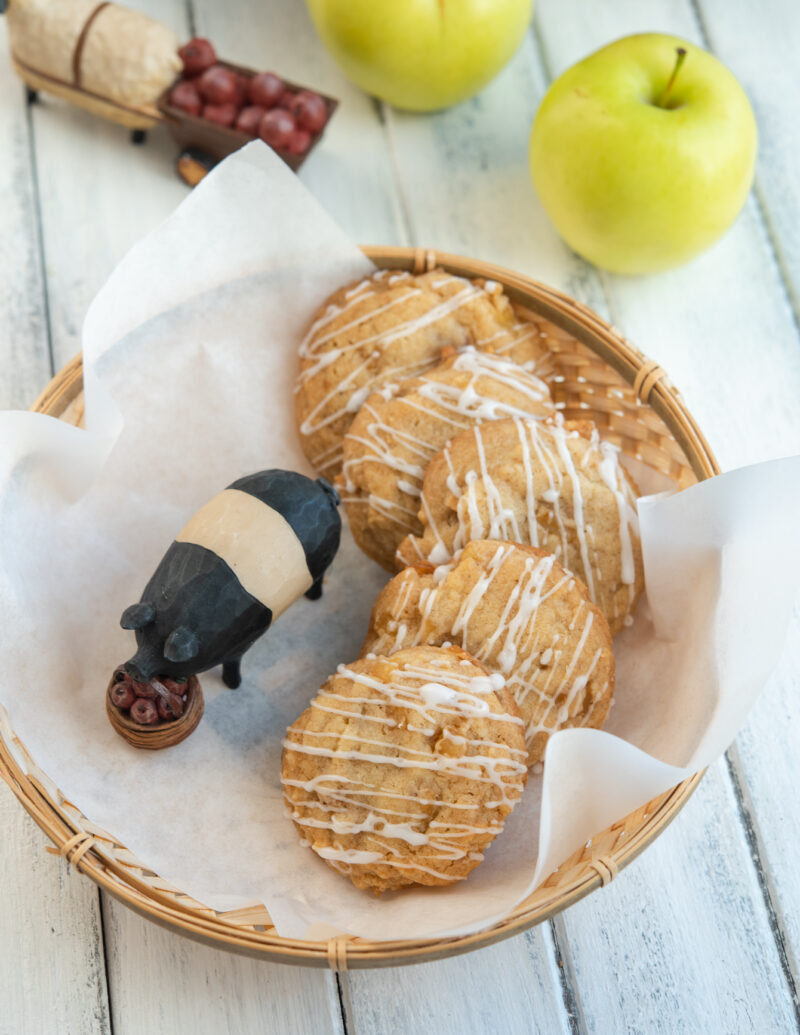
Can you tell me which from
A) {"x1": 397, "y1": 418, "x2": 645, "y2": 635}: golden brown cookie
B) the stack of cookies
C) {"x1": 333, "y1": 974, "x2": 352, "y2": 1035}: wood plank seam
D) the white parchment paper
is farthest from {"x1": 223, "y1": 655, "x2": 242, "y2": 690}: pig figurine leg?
{"x1": 333, "y1": 974, "x2": 352, "y2": 1035}: wood plank seam

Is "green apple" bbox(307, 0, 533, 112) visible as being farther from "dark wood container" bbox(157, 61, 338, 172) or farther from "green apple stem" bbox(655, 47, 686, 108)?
"green apple stem" bbox(655, 47, 686, 108)

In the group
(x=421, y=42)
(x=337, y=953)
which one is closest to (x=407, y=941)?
(x=337, y=953)

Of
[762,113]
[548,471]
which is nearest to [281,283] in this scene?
[548,471]

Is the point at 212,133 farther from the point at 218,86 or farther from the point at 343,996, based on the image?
the point at 343,996

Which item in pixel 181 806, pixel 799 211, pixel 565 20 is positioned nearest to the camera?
pixel 181 806

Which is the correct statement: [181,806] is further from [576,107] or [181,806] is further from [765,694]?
[576,107]
